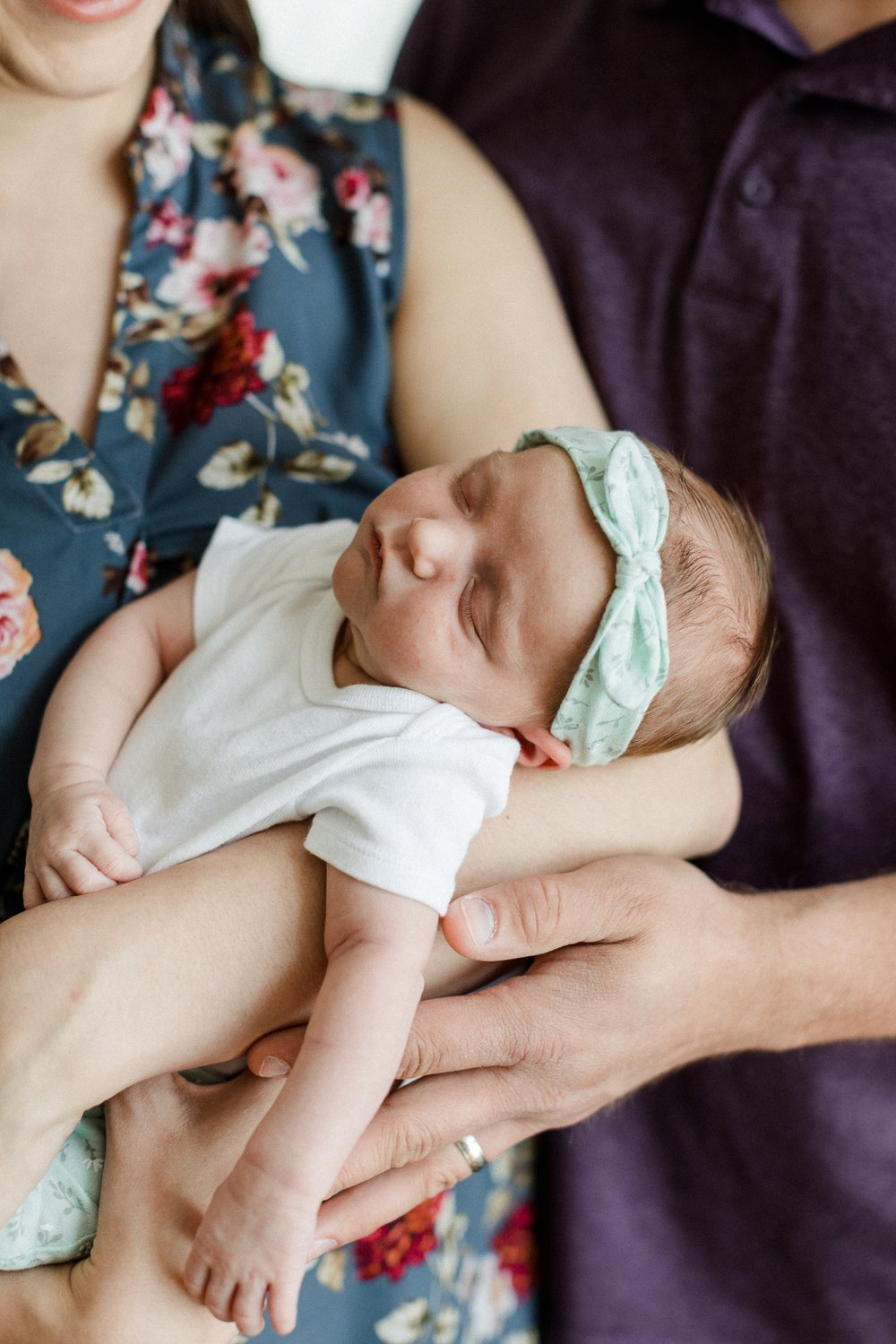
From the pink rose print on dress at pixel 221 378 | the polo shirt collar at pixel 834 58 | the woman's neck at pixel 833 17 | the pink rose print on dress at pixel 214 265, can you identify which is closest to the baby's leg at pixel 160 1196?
the pink rose print on dress at pixel 221 378

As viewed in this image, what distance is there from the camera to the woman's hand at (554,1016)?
111cm

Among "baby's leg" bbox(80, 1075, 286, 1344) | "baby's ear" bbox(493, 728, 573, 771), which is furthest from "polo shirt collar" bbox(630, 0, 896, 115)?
"baby's leg" bbox(80, 1075, 286, 1344)

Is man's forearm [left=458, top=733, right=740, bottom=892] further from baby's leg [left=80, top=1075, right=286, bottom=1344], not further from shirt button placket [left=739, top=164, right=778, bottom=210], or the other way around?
shirt button placket [left=739, top=164, right=778, bottom=210]

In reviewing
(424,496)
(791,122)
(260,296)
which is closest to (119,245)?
(260,296)

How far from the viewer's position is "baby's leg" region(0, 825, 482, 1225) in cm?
101

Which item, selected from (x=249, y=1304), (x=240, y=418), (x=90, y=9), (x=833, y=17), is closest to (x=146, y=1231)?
(x=249, y=1304)

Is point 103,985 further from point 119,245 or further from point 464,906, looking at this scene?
point 119,245

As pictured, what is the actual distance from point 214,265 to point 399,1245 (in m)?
1.25

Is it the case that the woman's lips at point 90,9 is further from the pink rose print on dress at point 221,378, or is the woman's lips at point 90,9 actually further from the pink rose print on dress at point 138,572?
the pink rose print on dress at point 138,572

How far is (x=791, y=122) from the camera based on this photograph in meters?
1.57

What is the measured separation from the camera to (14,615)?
125cm

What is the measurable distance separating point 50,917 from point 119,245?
89cm

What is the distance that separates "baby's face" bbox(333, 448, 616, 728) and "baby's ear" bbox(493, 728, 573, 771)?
0.03 metres

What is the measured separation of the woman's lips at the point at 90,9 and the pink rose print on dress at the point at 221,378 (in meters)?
0.36
